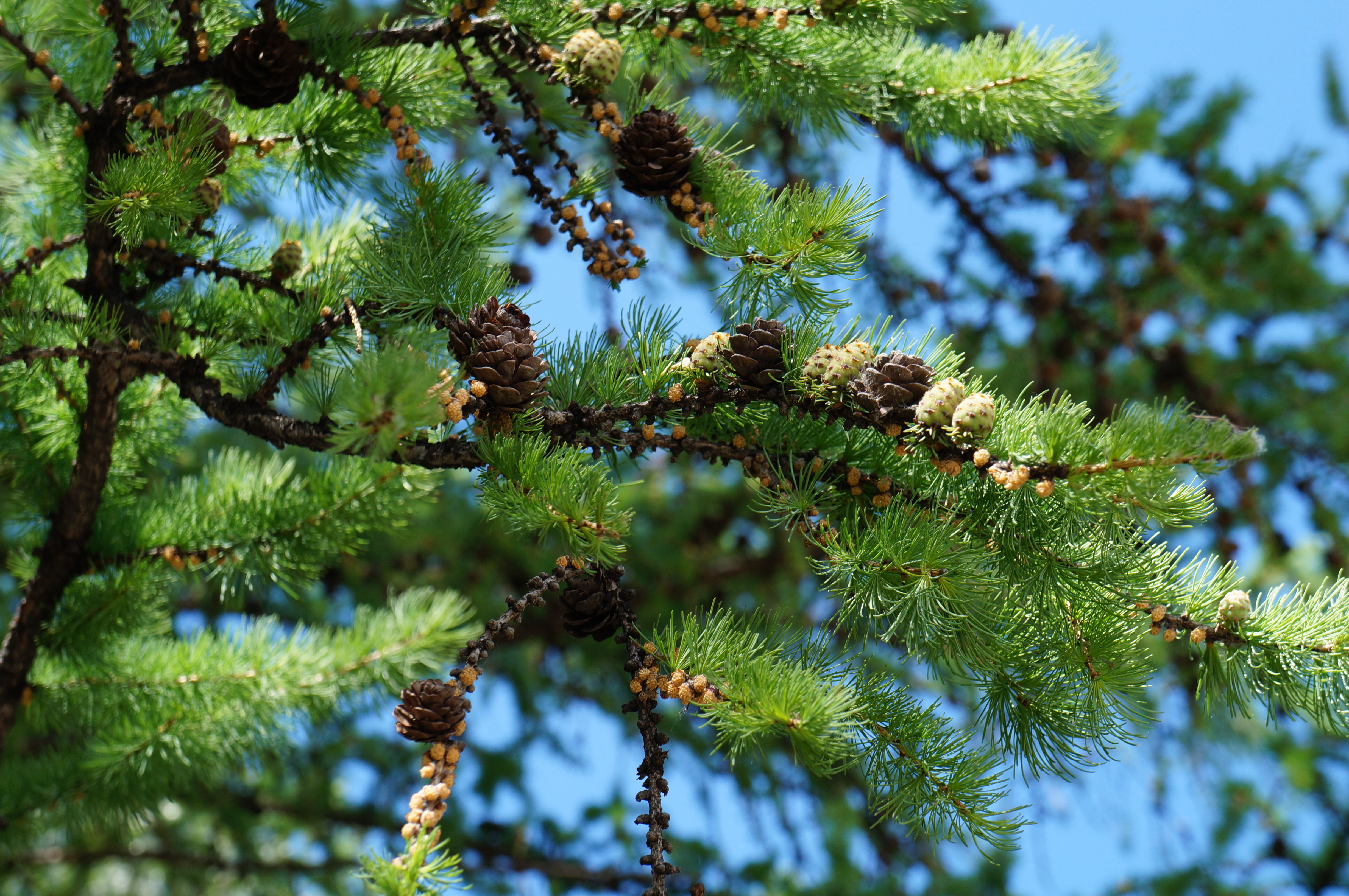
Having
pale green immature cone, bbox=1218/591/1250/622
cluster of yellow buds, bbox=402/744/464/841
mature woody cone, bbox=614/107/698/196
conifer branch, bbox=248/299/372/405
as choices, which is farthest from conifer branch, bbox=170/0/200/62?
pale green immature cone, bbox=1218/591/1250/622

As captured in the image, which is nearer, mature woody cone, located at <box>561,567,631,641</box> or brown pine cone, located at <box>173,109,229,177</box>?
mature woody cone, located at <box>561,567,631,641</box>

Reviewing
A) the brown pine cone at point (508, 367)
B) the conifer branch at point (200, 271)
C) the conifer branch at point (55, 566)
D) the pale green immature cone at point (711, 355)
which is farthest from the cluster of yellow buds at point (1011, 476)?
the conifer branch at point (55, 566)

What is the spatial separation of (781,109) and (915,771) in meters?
0.90

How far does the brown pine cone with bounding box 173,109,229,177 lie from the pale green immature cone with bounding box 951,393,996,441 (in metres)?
0.88

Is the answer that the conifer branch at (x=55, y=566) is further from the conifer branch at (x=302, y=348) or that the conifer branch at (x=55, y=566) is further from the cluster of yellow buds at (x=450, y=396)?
the cluster of yellow buds at (x=450, y=396)

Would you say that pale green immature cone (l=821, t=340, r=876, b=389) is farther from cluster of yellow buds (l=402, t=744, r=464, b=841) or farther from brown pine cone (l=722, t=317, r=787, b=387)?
cluster of yellow buds (l=402, t=744, r=464, b=841)

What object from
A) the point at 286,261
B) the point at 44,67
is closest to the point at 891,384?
the point at 286,261

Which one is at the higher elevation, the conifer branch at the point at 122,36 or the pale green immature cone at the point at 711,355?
the conifer branch at the point at 122,36

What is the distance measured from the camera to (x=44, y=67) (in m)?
1.27

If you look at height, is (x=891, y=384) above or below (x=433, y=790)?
above

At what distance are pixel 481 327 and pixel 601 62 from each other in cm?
41

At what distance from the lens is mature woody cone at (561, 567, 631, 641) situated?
961 mm

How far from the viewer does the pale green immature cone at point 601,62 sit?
3.76 ft

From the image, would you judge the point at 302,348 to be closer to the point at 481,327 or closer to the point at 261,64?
the point at 481,327
